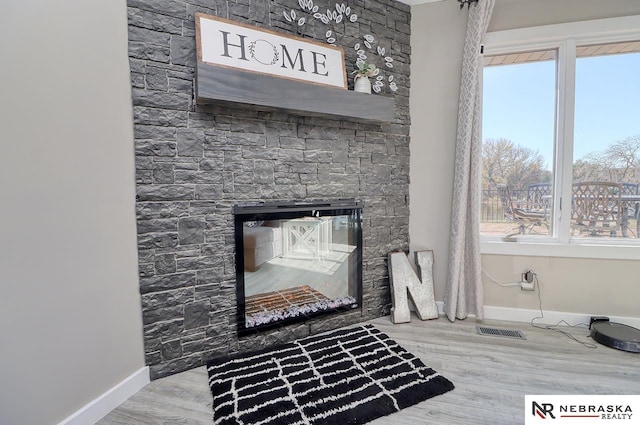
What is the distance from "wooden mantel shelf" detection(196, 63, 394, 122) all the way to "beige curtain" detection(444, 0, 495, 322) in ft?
2.21

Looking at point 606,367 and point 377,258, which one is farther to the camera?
point 377,258

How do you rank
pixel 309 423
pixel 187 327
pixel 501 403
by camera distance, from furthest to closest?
pixel 187 327 → pixel 501 403 → pixel 309 423

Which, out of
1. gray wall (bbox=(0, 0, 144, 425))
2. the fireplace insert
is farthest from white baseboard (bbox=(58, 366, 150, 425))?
the fireplace insert

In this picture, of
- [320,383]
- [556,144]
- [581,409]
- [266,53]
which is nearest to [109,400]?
[320,383]

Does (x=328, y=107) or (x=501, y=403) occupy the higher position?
(x=328, y=107)

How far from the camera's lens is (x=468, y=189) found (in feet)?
8.66

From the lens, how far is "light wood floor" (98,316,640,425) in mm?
1555

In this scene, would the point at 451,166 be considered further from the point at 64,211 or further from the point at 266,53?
the point at 64,211

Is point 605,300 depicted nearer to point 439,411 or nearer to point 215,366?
point 439,411

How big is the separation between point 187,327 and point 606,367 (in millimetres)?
2635

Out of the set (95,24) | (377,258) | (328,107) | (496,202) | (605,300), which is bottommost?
(605,300)

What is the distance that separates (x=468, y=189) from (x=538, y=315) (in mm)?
1231

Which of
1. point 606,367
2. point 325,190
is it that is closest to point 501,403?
point 606,367

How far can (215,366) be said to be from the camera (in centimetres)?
196
